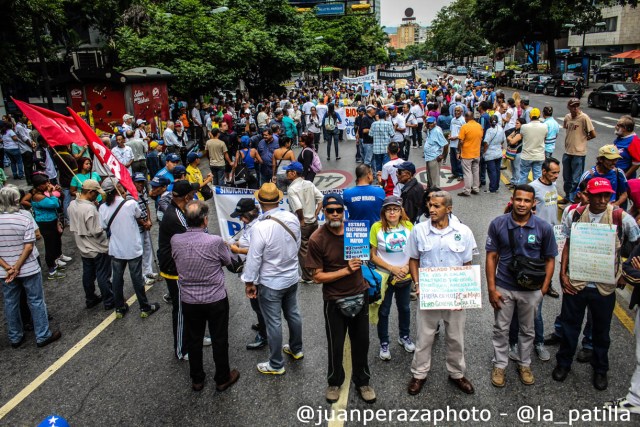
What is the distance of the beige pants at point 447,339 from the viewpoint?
4.25 metres

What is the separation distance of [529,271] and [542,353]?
1.26 m

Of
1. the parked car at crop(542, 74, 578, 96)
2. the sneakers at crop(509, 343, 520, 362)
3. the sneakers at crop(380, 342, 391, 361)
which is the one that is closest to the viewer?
the sneakers at crop(509, 343, 520, 362)

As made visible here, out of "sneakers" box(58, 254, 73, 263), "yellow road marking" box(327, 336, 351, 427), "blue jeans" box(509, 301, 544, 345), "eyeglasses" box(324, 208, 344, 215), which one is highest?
"eyeglasses" box(324, 208, 344, 215)

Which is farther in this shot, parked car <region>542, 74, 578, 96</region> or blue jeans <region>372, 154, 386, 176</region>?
parked car <region>542, 74, 578, 96</region>

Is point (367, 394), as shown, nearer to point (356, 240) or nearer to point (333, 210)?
point (356, 240)

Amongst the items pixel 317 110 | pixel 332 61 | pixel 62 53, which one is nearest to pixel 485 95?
pixel 317 110

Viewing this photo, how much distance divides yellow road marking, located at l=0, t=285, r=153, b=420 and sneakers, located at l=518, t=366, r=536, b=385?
474 centimetres

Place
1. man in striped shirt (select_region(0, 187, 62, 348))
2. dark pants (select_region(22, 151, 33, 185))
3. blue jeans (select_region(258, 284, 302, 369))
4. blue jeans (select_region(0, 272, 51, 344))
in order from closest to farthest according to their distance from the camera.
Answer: blue jeans (select_region(258, 284, 302, 369))
man in striped shirt (select_region(0, 187, 62, 348))
blue jeans (select_region(0, 272, 51, 344))
dark pants (select_region(22, 151, 33, 185))

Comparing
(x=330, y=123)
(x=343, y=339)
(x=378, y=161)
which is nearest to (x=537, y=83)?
(x=330, y=123)

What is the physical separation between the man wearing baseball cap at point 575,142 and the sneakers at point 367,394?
6777 mm

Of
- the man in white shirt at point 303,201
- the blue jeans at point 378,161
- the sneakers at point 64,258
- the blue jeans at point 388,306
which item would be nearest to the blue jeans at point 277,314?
the blue jeans at point 388,306

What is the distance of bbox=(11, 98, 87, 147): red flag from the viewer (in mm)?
6523

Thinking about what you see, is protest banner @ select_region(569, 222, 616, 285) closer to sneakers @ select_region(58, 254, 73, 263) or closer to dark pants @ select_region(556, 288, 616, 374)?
dark pants @ select_region(556, 288, 616, 374)

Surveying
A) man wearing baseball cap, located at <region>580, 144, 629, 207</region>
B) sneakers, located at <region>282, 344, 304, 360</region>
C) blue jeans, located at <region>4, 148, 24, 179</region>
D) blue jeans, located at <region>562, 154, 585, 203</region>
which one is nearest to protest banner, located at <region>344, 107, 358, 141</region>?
blue jeans, located at <region>562, 154, 585, 203</region>
